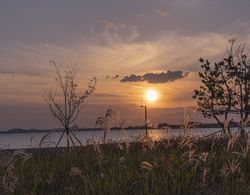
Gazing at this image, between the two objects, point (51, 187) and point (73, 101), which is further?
point (73, 101)

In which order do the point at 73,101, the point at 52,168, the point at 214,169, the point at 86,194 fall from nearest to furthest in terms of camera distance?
the point at 86,194, the point at 214,169, the point at 52,168, the point at 73,101

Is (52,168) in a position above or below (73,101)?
below

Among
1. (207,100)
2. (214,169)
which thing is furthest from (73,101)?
(214,169)

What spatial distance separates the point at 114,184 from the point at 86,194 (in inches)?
18.8

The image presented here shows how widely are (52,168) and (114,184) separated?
8.60ft

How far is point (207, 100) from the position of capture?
107ft

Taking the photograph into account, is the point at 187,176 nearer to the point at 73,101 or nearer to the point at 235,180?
the point at 235,180

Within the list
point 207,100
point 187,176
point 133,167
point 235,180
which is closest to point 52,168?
point 133,167

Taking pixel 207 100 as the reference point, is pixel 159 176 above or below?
below

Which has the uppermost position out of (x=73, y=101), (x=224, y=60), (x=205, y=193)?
(x=224, y=60)

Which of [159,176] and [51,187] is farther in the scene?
[51,187]

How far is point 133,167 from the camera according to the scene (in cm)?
952

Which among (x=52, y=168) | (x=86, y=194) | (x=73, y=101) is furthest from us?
(x=73, y=101)

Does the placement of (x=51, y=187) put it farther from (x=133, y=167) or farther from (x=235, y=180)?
(x=235, y=180)
